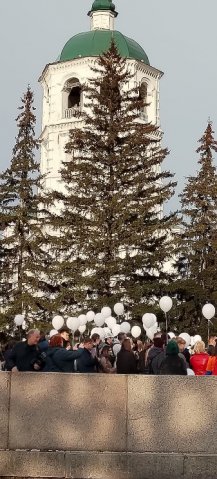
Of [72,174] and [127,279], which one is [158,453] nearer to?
[127,279]

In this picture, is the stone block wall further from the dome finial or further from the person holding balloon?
the dome finial

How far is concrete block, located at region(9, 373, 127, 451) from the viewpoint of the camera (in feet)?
36.2

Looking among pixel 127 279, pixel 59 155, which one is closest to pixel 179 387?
pixel 127 279

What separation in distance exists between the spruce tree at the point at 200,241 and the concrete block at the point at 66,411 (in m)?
26.2

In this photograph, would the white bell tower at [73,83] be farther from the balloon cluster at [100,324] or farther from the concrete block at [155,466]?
the concrete block at [155,466]

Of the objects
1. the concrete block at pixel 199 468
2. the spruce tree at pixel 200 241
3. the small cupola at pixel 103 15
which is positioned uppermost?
the small cupola at pixel 103 15

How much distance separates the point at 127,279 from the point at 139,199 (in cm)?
341

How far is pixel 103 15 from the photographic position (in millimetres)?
53844

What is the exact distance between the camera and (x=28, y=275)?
39.2 m

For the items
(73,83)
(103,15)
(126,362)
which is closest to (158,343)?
(126,362)

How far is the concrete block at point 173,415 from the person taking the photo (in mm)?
10992

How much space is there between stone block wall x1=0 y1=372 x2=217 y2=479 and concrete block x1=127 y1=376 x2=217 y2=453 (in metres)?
0.01


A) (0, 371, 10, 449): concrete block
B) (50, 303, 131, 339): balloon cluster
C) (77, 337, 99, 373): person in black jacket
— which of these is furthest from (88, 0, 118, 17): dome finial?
(0, 371, 10, 449): concrete block

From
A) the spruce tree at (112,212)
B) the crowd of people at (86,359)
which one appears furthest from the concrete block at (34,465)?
the spruce tree at (112,212)
